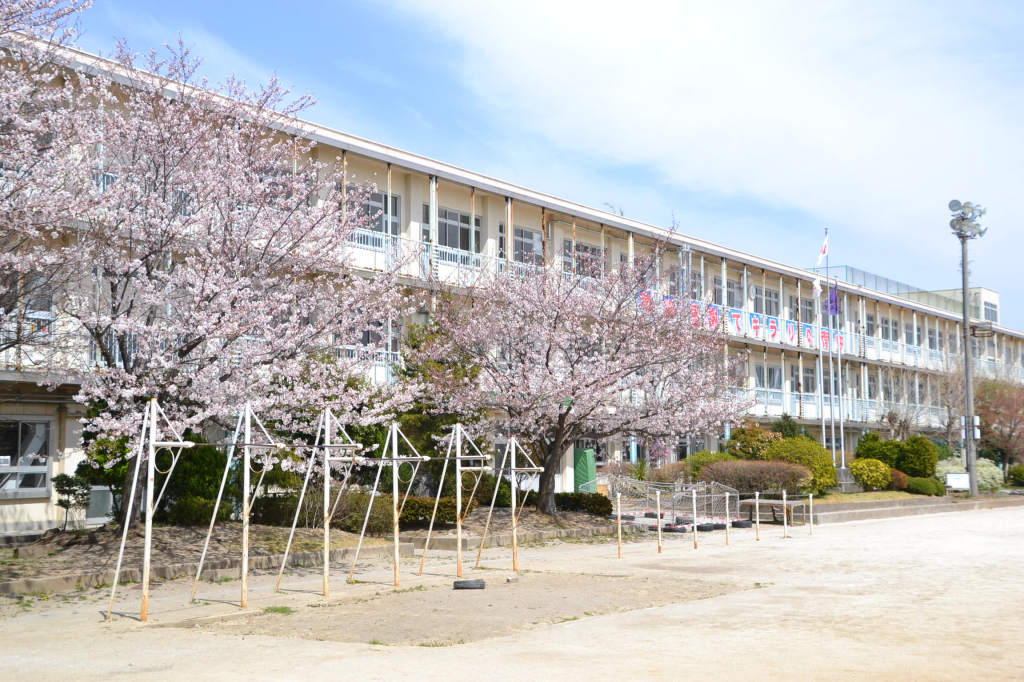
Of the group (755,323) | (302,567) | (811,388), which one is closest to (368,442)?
(302,567)

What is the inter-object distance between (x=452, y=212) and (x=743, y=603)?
22.6 m

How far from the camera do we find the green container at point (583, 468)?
1460 inches

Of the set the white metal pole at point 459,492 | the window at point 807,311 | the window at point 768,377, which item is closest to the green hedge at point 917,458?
the window at point 768,377

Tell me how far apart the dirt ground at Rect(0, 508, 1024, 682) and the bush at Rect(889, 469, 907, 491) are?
20.0 metres

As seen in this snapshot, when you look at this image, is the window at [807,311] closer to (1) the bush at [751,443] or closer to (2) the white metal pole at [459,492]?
(1) the bush at [751,443]

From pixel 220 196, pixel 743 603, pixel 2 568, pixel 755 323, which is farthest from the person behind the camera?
pixel 755 323

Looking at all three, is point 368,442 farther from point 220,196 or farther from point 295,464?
point 220,196

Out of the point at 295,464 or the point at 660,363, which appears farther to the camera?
the point at 660,363

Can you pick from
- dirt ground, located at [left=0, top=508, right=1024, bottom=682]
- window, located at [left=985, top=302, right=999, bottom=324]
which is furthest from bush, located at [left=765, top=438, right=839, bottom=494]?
window, located at [left=985, top=302, right=999, bottom=324]

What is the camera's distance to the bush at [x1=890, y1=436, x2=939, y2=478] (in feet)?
131

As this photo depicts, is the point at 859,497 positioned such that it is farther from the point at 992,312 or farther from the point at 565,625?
the point at 992,312

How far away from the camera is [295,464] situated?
16.6 meters

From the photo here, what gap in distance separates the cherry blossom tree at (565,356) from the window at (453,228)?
642 centimetres

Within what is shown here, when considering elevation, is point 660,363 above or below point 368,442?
above
